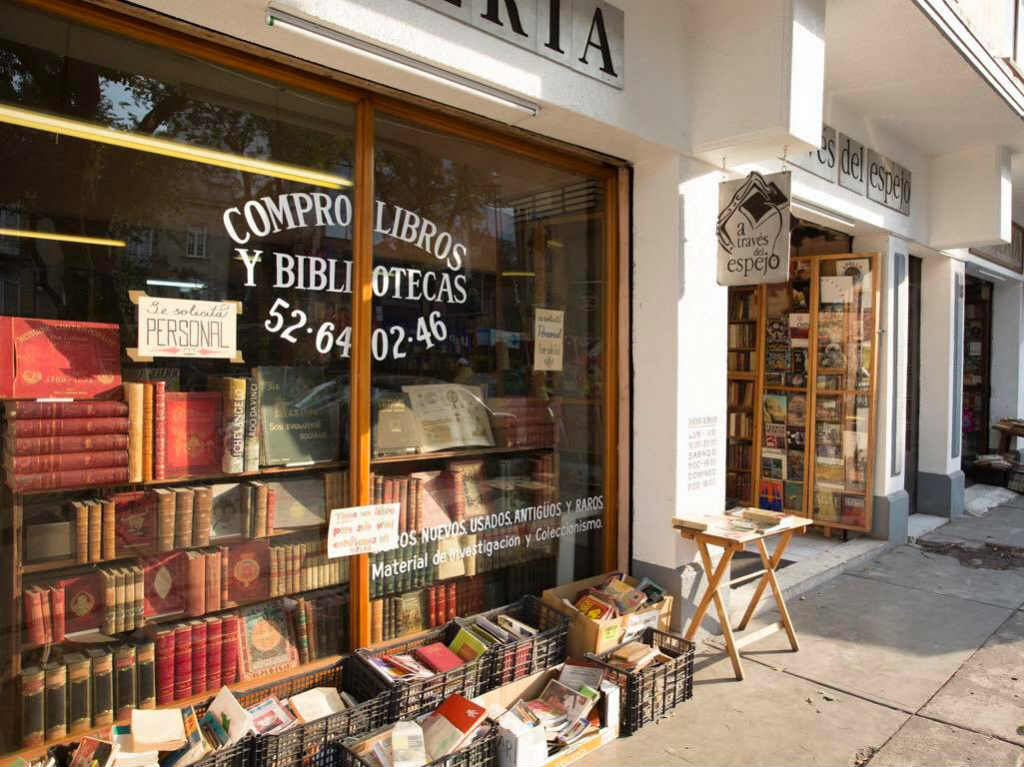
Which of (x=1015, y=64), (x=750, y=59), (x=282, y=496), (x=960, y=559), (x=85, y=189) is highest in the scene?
(x=1015, y=64)

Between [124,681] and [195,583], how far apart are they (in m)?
0.42

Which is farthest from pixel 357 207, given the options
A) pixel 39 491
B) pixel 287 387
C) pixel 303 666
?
pixel 303 666

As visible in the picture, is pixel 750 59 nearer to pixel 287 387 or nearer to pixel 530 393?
pixel 530 393

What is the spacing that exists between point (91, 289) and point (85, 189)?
1.20ft

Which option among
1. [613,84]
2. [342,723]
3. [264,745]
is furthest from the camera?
[613,84]

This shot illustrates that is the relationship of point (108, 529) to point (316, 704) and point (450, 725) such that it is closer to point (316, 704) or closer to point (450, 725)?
point (316, 704)

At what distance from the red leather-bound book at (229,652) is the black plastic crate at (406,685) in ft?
1.59

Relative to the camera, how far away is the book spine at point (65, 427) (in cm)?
252

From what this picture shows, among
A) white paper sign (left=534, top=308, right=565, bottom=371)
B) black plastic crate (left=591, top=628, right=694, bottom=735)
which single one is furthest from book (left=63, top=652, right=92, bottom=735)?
white paper sign (left=534, top=308, right=565, bottom=371)

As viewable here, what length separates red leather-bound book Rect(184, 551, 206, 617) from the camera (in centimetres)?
292

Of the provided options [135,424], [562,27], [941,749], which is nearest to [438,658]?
[135,424]

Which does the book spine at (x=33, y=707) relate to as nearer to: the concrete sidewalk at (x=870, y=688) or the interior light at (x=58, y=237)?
the interior light at (x=58, y=237)

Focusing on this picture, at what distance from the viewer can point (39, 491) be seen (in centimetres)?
257

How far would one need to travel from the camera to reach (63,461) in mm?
2596
